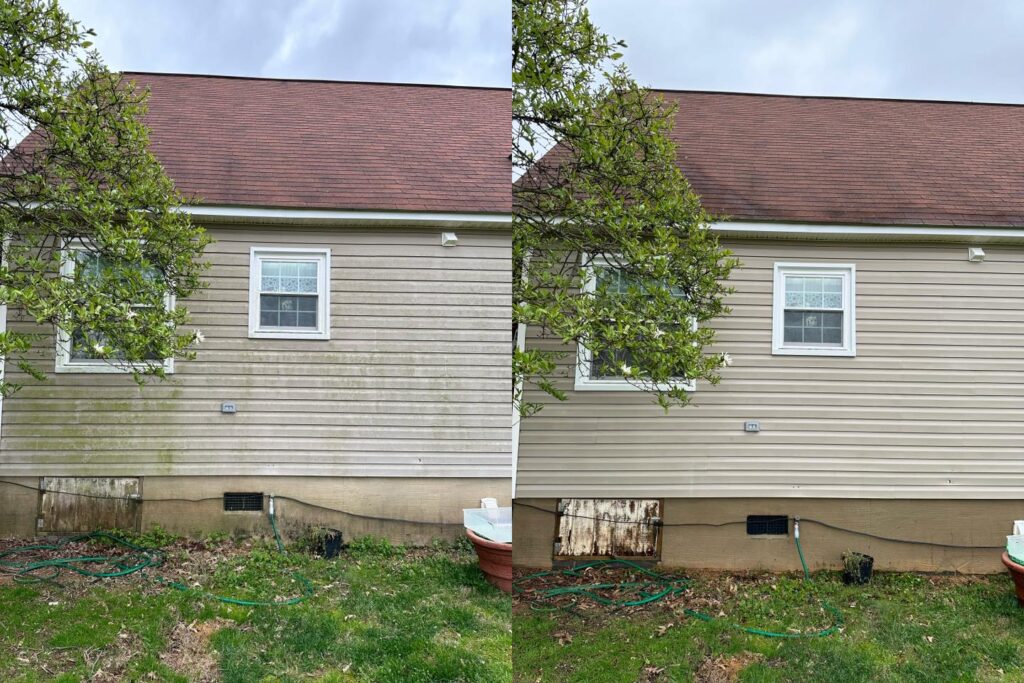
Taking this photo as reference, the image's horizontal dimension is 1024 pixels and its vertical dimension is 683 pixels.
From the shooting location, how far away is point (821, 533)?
2420 millimetres

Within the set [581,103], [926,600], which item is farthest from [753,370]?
[581,103]

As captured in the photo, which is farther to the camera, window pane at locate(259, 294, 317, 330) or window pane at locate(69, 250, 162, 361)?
window pane at locate(259, 294, 317, 330)

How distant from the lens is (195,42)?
2465 millimetres

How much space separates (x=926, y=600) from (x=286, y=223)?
8.10 feet

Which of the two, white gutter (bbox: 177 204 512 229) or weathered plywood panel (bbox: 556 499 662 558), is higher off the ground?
white gutter (bbox: 177 204 512 229)

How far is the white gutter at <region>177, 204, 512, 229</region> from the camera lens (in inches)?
96.0

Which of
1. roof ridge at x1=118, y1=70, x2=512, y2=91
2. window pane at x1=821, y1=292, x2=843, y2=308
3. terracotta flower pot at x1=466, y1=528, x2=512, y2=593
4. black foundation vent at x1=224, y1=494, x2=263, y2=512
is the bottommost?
terracotta flower pot at x1=466, y1=528, x2=512, y2=593

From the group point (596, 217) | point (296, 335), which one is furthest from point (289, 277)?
point (596, 217)

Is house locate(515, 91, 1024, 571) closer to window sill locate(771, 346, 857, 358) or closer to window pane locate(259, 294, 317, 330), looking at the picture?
window sill locate(771, 346, 857, 358)

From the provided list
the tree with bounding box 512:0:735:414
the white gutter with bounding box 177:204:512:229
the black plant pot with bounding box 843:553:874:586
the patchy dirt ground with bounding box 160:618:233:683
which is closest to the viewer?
the tree with bounding box 512:0:735:414

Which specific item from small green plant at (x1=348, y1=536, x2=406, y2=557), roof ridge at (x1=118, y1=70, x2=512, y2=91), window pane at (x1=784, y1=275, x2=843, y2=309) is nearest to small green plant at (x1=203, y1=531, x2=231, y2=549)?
small green plant at (x1=348, y1=536, x2=406, y2=557)

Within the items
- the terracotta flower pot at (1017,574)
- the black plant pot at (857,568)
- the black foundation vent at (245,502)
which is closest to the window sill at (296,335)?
the black foundation vent at (245,502)

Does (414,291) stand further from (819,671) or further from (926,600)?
(926,600)

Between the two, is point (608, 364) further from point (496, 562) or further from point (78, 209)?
point (78, 209)
